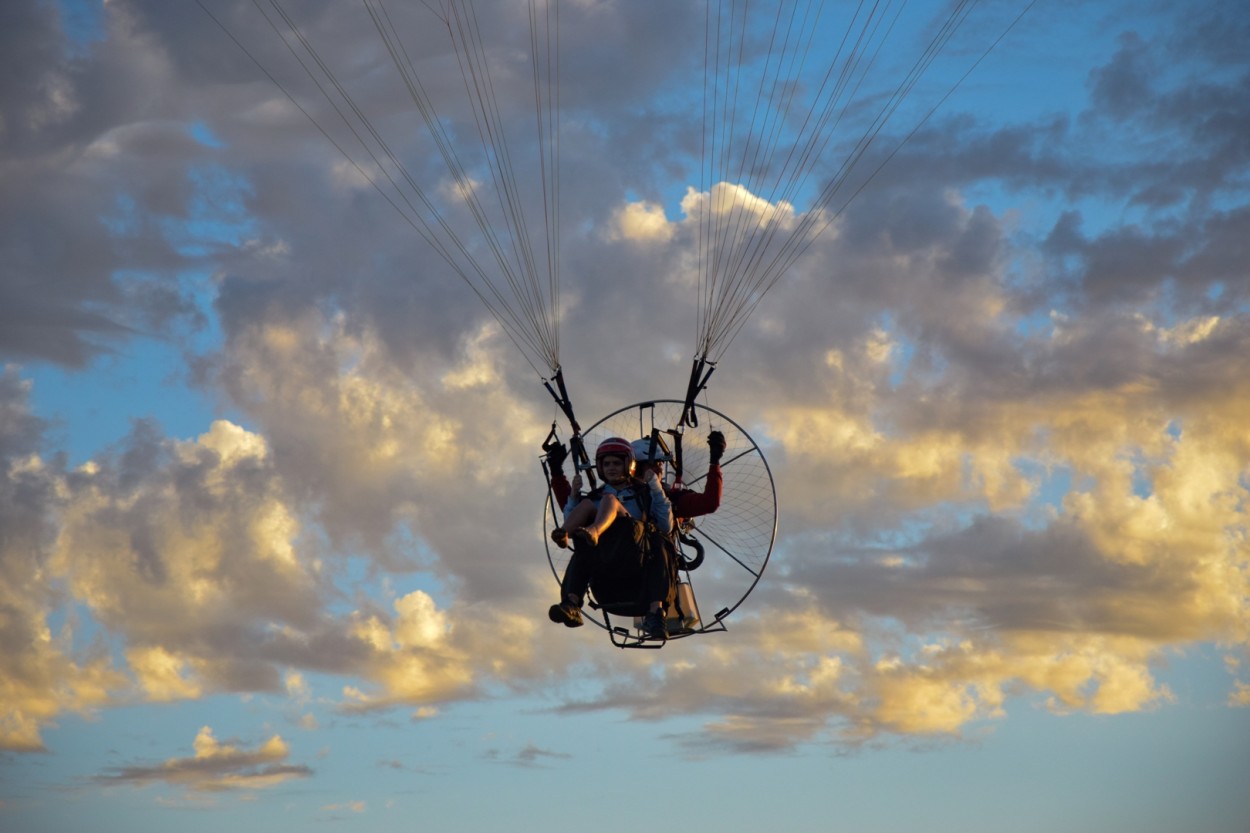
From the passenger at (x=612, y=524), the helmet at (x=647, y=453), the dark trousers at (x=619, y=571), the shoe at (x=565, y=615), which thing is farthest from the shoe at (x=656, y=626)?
the helmet at (x=647, y=453)

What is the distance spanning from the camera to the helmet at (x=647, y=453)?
1872 centimetres

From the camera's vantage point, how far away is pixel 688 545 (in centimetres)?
1931

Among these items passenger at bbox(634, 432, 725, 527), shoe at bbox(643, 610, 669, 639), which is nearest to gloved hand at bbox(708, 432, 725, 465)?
passenger at bbox(634, 432, 725, 527)

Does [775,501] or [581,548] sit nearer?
[581,548]

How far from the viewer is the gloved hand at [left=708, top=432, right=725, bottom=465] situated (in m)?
18.8

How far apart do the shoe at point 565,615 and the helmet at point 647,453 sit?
2222 millimetres

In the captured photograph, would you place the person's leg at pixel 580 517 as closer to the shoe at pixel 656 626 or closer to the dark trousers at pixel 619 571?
the dark trousers at pixel 619 571

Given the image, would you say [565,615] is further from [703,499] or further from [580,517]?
[703,499]

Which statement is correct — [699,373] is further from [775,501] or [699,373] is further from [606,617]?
[606,617]

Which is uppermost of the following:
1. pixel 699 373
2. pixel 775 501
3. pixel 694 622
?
pixel 699 373

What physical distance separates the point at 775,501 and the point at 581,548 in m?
2.61

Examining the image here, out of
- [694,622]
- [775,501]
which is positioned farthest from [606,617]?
[775,501]

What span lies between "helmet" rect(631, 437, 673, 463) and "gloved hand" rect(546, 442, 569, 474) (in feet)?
2.84

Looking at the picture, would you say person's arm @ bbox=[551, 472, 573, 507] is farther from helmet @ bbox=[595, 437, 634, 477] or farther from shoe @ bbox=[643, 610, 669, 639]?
shoe @ bbox=[643, 610, 669, 639]
